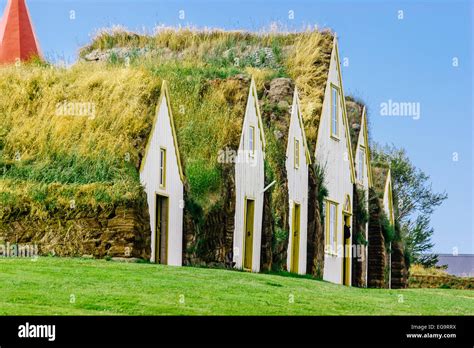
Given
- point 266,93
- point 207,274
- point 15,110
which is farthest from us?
point 266,93

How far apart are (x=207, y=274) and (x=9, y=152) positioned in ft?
23.5

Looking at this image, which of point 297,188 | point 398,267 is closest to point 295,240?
point 297,188

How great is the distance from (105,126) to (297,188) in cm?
945

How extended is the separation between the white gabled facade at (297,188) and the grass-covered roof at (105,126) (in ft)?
5.02

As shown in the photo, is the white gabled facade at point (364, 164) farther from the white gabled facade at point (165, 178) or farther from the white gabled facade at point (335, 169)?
the white gabled facade at point (165, 178)

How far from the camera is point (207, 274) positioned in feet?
94.7

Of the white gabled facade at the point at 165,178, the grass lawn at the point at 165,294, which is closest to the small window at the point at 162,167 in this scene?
the white gabled facade at the point at 165,178

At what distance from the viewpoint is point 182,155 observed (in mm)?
34812

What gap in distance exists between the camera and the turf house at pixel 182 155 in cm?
3142

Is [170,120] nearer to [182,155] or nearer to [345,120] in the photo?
[182,155]

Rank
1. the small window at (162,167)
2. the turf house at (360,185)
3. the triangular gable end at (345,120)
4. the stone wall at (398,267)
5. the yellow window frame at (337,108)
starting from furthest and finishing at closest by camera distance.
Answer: the stone wall at (398,267)
the turf house at (360,185)
the triangular gable end at (345,120)
the yellow window frame at (337,108)
the small window at (162,167)

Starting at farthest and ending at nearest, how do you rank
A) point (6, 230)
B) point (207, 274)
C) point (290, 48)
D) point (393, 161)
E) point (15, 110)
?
point (393, 161)
point (290, 48)
point (15, 110)
point (6, 230)
point (207, 274)
